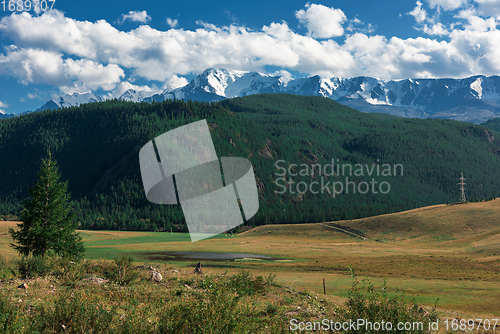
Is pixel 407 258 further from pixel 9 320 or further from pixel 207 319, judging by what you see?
pixel 9 320

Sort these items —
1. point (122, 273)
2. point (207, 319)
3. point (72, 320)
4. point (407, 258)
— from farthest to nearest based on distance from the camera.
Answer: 1. point (407, 258)
2. point (122, 273)
3. point (72, 320)
4. point (207, 319)

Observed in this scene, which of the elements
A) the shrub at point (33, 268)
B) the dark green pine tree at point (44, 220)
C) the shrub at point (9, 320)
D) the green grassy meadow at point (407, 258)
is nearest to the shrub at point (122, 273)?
the shrub at point (33, 268)

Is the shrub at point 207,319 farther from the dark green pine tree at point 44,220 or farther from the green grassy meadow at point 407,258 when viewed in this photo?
the dark green pine tree at point 44,220

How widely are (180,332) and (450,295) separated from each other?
92.8 feet

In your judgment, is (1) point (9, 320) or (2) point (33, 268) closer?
(1) point (9, 320)

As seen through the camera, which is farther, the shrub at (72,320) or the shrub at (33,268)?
the shrub at (33,268)

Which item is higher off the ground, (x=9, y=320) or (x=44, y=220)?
(x=44, y=220)

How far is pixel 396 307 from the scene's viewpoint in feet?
35.3

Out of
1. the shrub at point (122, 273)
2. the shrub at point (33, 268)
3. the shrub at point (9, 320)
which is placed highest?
the shrub at point (9, 320)

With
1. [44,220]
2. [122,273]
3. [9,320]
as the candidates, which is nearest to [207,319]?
[9,320]

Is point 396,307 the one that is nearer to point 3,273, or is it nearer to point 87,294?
point 87,294

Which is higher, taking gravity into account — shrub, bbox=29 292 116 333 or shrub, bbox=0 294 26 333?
shrub, bbox=0 294 26 333

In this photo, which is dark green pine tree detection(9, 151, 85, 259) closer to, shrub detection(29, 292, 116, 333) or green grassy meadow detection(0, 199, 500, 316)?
green grassy meadow detection(0, 199, 500, 316)

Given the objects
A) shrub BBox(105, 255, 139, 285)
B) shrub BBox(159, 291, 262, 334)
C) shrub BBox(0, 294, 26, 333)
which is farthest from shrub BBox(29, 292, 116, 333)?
shrub BBox(105, 255, 139, 285)
